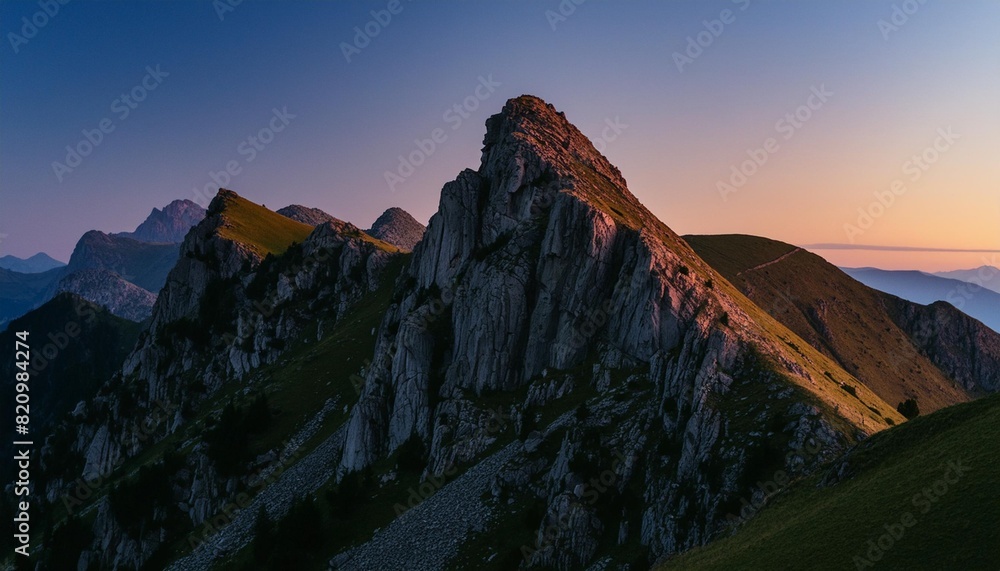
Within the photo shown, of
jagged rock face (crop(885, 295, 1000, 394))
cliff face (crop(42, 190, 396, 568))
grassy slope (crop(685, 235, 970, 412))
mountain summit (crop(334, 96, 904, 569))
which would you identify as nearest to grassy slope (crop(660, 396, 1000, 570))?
mountain summit (crop(334, 96, 904, 569))

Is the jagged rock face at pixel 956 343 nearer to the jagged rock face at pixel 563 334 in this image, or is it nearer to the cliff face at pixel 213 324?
the jagged rock face at pixel 563 334

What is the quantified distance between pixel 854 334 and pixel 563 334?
13748 centimetres

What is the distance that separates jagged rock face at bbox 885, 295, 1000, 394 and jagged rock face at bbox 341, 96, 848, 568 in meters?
137

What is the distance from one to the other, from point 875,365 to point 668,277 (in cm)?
12202

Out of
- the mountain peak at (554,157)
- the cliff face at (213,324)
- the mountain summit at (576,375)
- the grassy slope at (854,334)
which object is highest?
the grassy slope at (854,334)

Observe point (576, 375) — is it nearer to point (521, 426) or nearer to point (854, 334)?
point (521, 426)

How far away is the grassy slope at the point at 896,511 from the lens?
2903cm

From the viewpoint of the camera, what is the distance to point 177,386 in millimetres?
145625

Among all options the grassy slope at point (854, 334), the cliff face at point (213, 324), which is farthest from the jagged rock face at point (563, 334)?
the grassy slope at point (854, 334)

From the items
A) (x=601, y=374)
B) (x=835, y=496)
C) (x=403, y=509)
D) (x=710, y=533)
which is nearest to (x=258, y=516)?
(x=403, y=509)

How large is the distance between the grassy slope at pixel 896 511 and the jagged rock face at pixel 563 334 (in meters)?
6.34

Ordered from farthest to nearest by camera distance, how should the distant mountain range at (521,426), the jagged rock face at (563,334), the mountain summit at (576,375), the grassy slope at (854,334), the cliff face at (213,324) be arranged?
the grassy slope at (854,334), the cliff face at (213,324), the jagged rock face at (563,334), the mountain summit at (576,375), the distant mountain range at (521,426)

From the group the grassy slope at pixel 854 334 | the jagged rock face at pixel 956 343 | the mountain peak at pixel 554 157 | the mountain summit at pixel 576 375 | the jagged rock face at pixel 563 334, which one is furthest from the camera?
the jagged rock face at pixel 956 343

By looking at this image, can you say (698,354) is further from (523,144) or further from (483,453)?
(523,144)
